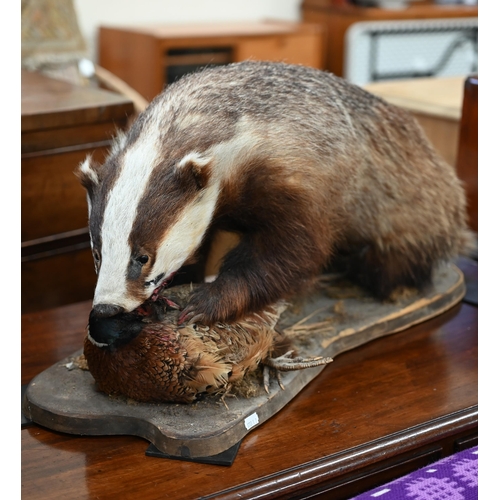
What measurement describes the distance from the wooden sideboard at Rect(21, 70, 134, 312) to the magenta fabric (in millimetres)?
851

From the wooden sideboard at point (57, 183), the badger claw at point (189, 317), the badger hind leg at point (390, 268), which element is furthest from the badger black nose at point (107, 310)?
the wooden sideboard at point (57, 183)

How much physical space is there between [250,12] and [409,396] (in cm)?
245

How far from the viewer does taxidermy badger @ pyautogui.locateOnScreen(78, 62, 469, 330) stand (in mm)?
854

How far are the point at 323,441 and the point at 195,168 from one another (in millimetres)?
358

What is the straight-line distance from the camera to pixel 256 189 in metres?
0.93

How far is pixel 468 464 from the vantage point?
3.06 ft

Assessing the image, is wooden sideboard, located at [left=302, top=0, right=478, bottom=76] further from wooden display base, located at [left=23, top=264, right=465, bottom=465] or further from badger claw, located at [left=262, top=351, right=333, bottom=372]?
badger claw, located at [left=262, top=351, right=333, bottom=372]

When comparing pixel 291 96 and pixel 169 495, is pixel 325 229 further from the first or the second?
pixel 169 495

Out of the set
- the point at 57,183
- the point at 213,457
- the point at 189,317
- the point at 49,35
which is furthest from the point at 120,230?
the point at 49,35

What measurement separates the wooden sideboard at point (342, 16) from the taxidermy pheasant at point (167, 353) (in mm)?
2245

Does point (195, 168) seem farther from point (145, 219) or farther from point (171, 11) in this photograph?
point (171, 11)

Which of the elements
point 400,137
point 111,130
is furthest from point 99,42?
point 400,137

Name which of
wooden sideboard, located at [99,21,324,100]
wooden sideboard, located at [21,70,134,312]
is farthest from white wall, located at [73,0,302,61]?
wooden sideboard, located at [21,70,134,312]

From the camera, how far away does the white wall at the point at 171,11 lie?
2.84 m
